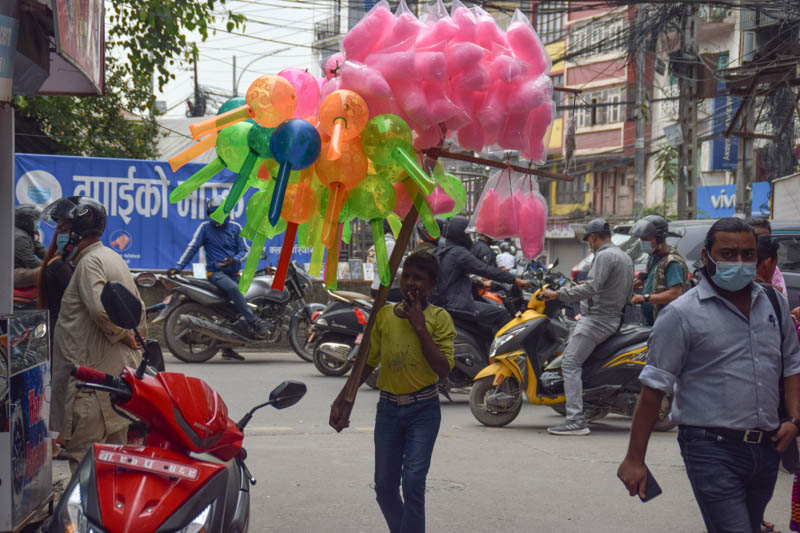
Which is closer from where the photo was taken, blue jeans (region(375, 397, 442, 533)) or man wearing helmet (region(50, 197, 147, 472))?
blue jeans (region(375, 397, 442, 533))

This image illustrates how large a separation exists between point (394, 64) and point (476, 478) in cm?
349

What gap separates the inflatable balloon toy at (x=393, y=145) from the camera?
135 inches

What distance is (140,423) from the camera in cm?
297

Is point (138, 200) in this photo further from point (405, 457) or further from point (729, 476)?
point (729, 476)

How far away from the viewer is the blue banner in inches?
481

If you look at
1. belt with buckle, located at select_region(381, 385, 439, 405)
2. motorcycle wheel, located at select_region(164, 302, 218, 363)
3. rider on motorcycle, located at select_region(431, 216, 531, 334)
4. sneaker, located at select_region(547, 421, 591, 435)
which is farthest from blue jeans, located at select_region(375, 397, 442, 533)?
motorcycle wheel, located at select_region(164, 302, 218, 363)

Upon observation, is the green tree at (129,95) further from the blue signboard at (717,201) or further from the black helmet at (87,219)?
the blue signboard at (717,201)

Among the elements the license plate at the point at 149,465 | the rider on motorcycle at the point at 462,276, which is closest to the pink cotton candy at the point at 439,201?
the license plate at the point at 149,465

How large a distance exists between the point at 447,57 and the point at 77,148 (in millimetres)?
12833

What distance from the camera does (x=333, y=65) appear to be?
3730 mm

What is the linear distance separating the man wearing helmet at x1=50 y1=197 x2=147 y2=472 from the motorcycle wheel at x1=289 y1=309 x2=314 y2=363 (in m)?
6.58

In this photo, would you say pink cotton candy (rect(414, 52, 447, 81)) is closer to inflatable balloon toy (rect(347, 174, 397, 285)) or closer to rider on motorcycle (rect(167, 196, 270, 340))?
inflatable balloon toy (rect(347, 174, 397, 285))

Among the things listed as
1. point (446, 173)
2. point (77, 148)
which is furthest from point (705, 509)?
point (77, 148)

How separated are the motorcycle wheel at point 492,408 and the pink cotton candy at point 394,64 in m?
4.69
